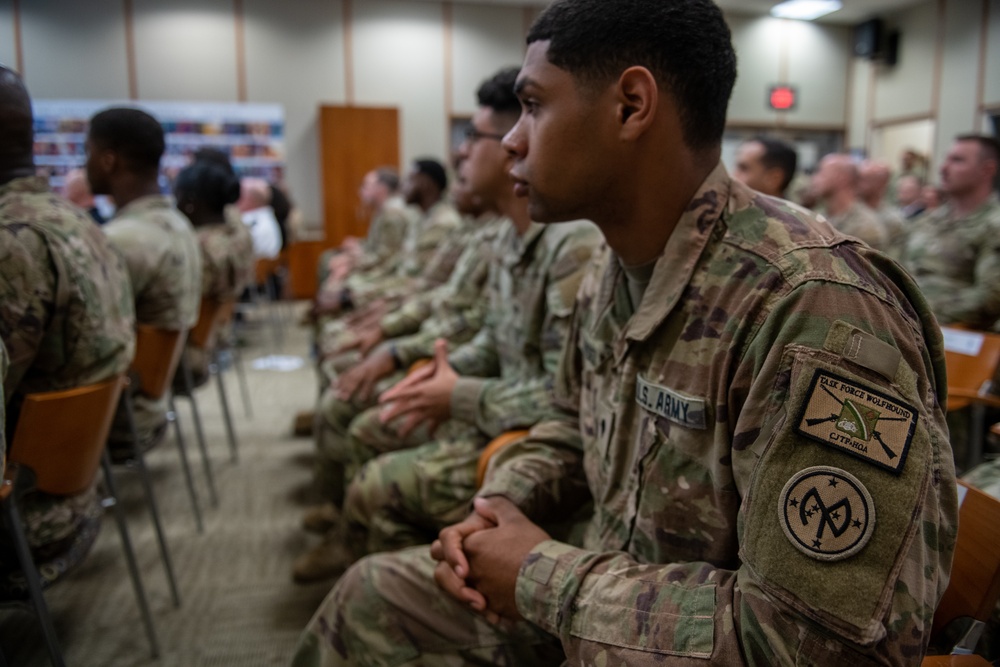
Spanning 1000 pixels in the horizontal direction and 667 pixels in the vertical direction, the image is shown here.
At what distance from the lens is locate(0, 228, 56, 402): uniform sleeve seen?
145cm

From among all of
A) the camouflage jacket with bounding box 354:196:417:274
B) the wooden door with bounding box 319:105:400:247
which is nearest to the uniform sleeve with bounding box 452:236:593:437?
the camouflage jacket with bounding box 354:196:417:274

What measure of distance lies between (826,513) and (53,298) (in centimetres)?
152

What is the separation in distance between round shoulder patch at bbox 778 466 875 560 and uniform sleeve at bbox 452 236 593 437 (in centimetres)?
81

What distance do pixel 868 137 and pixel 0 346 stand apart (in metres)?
10.1

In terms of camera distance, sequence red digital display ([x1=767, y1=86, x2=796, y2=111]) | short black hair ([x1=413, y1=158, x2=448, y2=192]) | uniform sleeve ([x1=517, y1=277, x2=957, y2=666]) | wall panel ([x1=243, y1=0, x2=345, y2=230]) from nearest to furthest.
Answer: uniform sleeve ([x1=517, y1=277, x2=957, y2=666]) < short black hair ([x1=413, y1=158, x2=448, y2=192]) < wall panel ([x1=243, y1=0, x2=345, y2=230]) < red digital display ([x1=767, y1=86, x2=796, y2=111])

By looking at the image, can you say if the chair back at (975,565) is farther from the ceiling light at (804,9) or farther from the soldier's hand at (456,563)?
the ceiling light at (804,9)

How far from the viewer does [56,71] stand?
7.61m

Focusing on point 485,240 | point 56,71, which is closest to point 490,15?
point 56,71

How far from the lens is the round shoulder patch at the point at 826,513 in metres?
0.68

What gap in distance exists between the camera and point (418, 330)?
308cm

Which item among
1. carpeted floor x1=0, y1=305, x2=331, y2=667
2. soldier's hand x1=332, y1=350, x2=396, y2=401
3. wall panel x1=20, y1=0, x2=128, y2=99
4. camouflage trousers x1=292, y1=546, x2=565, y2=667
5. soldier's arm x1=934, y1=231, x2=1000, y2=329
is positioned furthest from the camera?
wall panel x1=20, y1=0, x2=128, y2=99

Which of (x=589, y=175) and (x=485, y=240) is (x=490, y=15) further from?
(x=589, y=175)

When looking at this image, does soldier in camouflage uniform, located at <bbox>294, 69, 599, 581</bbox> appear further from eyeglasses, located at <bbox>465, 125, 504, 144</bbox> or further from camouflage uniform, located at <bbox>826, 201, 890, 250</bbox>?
camouflage uniform, located at <bbox>826, 201, 890, 250</bbox>

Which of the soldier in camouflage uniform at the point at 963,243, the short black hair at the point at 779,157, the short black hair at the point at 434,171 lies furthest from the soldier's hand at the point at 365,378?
the short black hair at the point at 434,171
